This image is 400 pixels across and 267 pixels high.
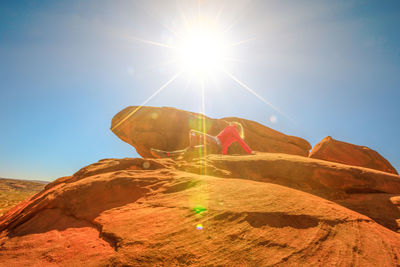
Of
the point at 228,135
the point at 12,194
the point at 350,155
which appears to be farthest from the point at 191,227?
the point at 12,194

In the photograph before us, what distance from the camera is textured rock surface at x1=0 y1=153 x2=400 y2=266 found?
2.29 meters

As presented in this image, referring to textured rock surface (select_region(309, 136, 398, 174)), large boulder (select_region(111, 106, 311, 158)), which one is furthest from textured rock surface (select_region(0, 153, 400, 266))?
large boulder (select_region(111, 106, 311, 158))

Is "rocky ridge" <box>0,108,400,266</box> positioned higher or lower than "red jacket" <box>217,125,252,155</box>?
lower

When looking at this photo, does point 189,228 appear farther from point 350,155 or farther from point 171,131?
point 350,155

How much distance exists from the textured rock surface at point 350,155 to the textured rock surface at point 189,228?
51.7 ft

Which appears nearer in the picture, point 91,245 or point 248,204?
point 91,245

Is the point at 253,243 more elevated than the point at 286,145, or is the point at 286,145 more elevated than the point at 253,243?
the point at 286,145

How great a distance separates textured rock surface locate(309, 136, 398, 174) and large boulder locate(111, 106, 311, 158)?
16.5ft

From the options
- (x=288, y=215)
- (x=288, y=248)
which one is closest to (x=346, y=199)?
(x=288, y=215)

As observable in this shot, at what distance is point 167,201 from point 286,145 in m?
24.5

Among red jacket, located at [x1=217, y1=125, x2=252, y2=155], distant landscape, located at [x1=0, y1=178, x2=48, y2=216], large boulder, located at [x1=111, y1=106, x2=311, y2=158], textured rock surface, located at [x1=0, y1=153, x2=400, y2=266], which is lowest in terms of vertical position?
distant landscape, located at [x1=0, y1=178, x2=48, y2=216]

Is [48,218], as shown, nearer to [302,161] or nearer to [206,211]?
[206,211]

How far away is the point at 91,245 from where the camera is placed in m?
2.62

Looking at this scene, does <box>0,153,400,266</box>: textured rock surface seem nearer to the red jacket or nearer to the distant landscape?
the red jacket
